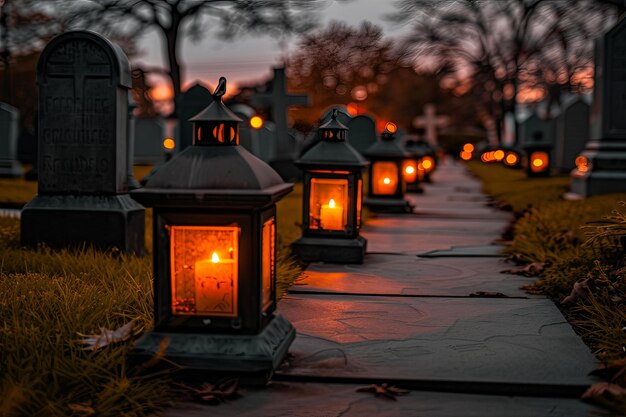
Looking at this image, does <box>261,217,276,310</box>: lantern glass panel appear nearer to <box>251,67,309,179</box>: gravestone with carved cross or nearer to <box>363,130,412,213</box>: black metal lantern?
<box>363,130,412,213</box>: black metal lantern

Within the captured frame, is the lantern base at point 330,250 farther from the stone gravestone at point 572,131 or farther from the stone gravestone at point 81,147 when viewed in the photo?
the stone gravestone at point 572,131

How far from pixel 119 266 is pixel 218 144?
9.47 feet

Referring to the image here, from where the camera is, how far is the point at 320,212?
8070mm

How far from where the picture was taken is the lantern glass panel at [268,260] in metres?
4.07

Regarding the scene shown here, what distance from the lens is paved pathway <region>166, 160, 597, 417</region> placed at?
3482 mm

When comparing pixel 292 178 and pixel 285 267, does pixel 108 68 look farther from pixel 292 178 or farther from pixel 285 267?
pixel 292 178

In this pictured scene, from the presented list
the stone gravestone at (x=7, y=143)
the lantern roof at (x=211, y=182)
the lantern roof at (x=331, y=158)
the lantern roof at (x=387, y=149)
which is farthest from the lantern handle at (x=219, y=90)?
the stone gravestone at (x=7, y=143)

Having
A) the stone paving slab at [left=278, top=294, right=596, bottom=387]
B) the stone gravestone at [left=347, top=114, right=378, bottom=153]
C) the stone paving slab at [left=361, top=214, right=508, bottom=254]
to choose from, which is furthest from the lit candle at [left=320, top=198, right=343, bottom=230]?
the stone gravestone at [left=347, top=114, right=378, bottom=153]

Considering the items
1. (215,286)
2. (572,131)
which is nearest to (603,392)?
(215,286)

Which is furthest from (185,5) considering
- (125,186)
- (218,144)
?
(218,144)

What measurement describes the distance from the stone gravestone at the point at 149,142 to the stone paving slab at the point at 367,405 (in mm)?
30518

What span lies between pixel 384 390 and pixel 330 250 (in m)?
4.21

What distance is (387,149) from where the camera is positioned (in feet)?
43.8

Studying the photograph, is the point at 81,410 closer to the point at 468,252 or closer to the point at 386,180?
the point at 468,252
